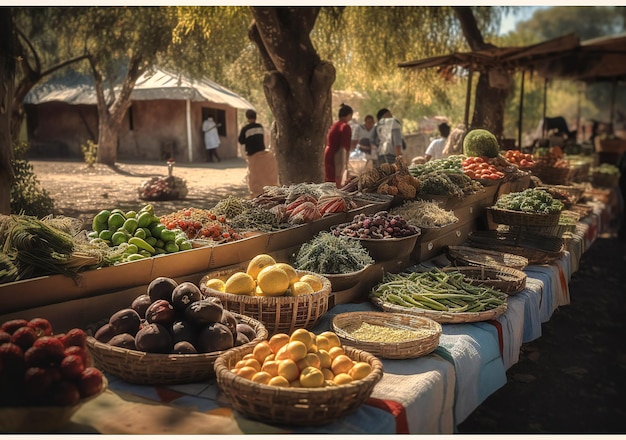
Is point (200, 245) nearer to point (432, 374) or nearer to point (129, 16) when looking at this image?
point (432, 374)

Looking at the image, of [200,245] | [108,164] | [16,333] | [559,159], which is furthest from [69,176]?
[16,333]

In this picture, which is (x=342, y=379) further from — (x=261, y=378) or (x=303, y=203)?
(x=303, y=203)

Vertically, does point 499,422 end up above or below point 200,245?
below

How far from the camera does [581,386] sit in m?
4.54

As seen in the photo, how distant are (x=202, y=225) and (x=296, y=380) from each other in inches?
89.0

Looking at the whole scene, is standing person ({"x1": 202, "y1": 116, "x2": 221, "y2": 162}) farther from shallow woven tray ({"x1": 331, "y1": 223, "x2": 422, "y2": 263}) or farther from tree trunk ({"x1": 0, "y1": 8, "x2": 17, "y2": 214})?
shallow woven tray ({"x1": 331, "y1": 223, "x2": 422, "y2": 263})

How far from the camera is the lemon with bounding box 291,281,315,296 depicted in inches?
123

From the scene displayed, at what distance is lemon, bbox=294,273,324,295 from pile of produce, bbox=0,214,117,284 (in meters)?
1.06

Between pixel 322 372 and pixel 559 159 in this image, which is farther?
pixel 559 159

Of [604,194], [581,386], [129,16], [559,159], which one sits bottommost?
[581,386]

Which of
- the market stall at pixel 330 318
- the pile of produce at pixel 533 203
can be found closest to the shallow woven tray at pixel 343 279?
the market stall at pixel 330 318

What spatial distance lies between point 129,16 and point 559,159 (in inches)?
431

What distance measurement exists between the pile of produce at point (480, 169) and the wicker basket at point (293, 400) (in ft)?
15.0

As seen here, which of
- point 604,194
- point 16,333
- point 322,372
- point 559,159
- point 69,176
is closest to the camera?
point 16,333
